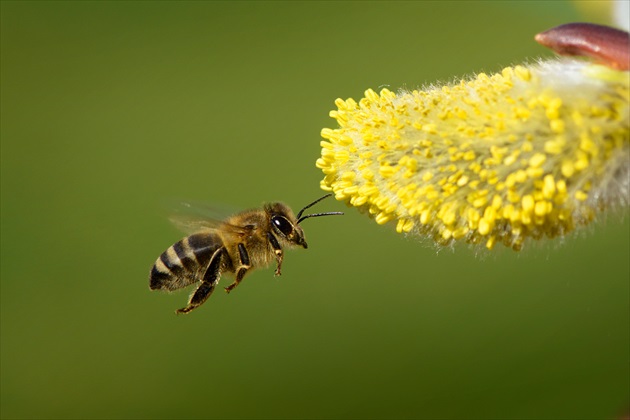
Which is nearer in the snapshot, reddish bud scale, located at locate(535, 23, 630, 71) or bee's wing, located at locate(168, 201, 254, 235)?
reddish bud scale, located at locate(535, 23, 630, 71)

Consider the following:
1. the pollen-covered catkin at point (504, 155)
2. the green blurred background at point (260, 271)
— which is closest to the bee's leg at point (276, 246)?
the pollen-covered catkin at point (504, 155)

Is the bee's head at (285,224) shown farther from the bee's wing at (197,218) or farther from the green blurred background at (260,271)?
the green blurred background at (260,271)

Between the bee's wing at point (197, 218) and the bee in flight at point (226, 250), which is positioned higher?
the bee's wing at point (197, 218)

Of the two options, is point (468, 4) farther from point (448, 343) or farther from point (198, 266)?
point (198, 266)

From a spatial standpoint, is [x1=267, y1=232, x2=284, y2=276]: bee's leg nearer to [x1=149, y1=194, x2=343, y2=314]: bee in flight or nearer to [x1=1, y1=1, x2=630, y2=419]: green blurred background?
[x1=149, y1=194, x2=343, y2=314]: bee in flight

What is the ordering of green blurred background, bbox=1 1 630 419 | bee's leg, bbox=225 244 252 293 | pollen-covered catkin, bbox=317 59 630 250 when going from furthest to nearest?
green blurred background, bbox=1 1 630 419
bee's leg, bbox=225 244 252 293
pollen-covered catkin, bbox=317 59 630 250

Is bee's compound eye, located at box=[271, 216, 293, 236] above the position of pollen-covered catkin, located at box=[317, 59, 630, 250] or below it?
below

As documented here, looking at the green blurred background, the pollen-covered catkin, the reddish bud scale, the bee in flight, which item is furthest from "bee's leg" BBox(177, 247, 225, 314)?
the green blurred background
